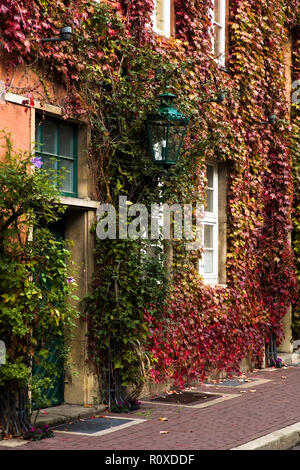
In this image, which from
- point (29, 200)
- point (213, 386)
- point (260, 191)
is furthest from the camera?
point (260, 191)

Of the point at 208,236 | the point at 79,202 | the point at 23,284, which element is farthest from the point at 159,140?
the point at 208,236

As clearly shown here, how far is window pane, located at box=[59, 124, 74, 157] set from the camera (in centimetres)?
827

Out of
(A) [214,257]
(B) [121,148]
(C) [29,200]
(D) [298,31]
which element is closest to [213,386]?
→ (A) [214,257]

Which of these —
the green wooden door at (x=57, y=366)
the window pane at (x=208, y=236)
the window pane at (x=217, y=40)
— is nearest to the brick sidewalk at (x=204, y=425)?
the green wooden door at (x=57, y=366)

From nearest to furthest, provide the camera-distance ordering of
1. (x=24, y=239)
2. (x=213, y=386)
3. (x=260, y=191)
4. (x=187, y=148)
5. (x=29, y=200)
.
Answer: (x=29, y=200) < (x=24, y=239) < (x=187, y=148) < (x=213, y=386) < (x=260, y=191)

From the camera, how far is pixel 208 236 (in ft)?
38.0

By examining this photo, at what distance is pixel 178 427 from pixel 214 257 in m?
4.73

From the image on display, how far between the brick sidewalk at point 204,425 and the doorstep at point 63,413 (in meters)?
0.25

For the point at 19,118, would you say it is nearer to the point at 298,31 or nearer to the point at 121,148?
the point at 121,148

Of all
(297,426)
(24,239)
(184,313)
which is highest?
(24,239)

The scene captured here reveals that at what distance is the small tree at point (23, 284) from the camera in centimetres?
651

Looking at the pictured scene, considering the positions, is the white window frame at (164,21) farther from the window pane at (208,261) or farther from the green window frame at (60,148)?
the window pane at (208,261)

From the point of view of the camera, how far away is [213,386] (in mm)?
10414

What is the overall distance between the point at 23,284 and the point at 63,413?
6.16 ft
